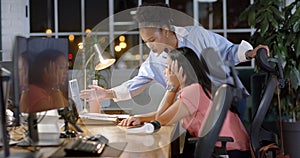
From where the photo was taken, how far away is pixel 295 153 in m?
4.15

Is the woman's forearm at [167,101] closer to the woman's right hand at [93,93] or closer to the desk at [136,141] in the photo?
the desk at [136,141]

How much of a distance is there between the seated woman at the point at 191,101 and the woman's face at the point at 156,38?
167 mm

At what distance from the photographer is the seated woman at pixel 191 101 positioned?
90.3 inches

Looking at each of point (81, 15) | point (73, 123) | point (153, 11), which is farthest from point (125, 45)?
point (73, 123)

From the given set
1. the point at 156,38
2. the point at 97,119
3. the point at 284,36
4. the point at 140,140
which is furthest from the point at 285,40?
the point at 140,140

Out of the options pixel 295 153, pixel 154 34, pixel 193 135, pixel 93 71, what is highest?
pixel 154 34

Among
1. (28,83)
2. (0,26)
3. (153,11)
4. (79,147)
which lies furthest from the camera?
(0,26)

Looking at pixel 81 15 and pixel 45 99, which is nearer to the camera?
pixel 45 99

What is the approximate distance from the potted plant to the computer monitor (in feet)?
7.95

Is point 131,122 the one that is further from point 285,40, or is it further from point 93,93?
point 285,40

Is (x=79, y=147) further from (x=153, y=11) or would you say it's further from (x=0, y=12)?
(x=0, y=12)

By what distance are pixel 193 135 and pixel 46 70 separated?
90 centimetres

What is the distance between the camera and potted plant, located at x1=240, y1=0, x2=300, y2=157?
3.98m

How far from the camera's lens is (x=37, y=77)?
1.71m
